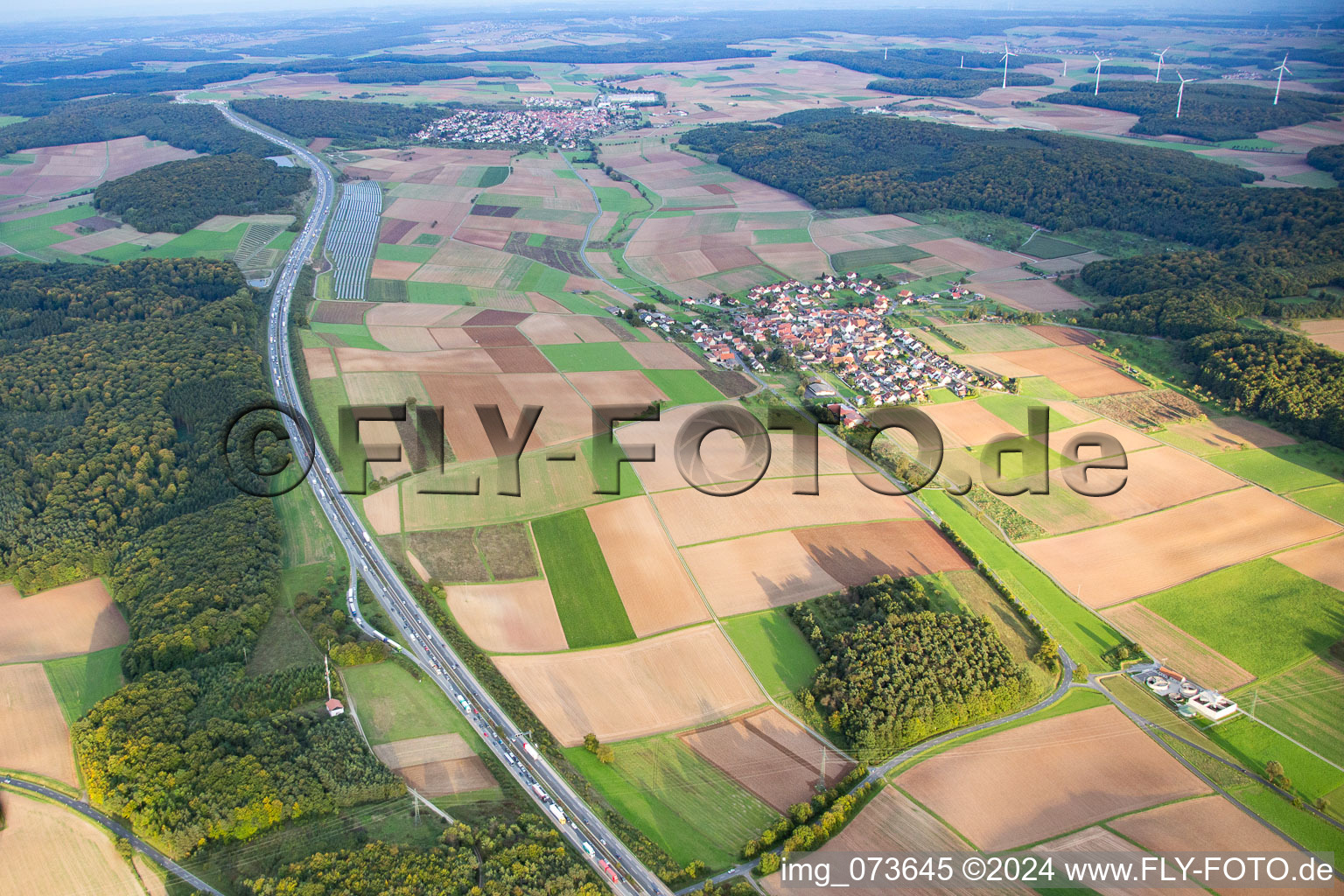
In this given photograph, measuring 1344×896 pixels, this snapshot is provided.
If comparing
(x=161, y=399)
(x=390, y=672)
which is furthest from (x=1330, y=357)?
(x=161, y=399)

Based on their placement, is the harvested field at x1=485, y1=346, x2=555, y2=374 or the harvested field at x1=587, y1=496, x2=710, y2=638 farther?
the harvested field at x1=485, y1=346, x2=555, y2=374

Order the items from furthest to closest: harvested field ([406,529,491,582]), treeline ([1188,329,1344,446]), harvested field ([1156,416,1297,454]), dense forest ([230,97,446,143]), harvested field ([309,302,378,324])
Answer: dense forest ([230,97,446,143])
harvested field ([309,302,378,324])
treeline ([1188,329,1344,446])
harvested field ([1156,416,1297,454])
harvested field ([406,529,491,582])

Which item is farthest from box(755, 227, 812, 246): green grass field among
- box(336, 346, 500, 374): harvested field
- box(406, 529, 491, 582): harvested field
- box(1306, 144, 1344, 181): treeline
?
box(1306, 144, 1344, 181): treeline

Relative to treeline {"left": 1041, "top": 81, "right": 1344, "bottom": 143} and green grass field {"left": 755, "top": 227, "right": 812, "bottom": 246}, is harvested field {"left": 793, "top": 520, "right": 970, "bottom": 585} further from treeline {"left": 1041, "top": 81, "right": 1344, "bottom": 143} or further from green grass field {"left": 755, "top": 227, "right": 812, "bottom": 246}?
treeline {"left": 1041, "top": 81, "right": 1344, "bottom": 143}

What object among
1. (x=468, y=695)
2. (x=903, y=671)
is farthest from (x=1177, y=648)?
(x=468, y=695)

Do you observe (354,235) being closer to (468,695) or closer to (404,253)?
(404,253)

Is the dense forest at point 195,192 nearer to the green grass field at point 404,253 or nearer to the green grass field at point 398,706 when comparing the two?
the green grass field at point 404,253

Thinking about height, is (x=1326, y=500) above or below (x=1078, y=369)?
below
